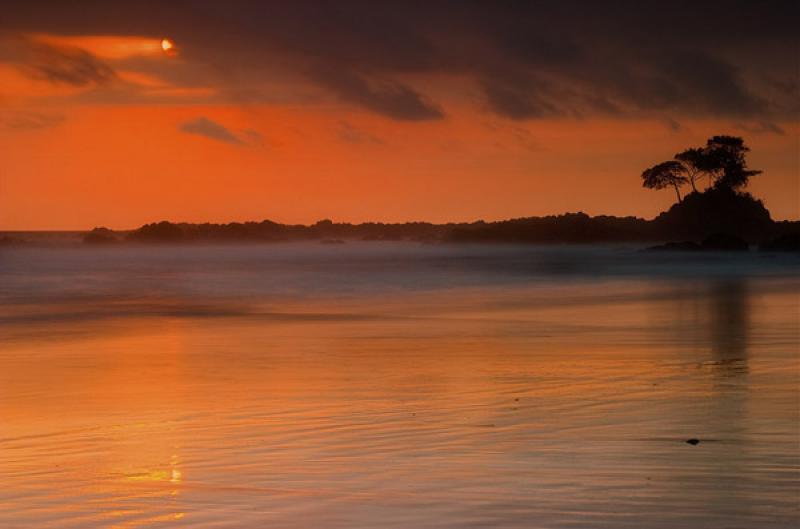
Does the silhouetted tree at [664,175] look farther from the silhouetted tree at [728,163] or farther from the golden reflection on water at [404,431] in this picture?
the golden reflection on water at [404,431]

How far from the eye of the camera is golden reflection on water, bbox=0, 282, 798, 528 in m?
7.50

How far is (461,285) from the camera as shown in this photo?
46125 mm

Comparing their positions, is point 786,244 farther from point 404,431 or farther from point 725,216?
point 404,431

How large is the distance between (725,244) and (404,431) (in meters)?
85.1

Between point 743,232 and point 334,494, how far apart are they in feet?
331

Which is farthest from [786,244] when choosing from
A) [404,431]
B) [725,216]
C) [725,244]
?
[404,431]

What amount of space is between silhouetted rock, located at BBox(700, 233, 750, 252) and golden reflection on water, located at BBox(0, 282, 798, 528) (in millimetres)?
72836

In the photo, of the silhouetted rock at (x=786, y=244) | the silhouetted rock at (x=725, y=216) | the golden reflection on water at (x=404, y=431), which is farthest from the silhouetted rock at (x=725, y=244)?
the golden reflection on water at (x=404, y=431)

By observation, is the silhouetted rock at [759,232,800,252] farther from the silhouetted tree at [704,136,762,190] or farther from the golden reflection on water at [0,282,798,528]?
the golden reflection on water at [0,282,798,528]

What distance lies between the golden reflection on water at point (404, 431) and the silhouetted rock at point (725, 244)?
7284cm

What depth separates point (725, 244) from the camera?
3610 inches

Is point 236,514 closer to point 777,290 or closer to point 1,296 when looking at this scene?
point 777,290

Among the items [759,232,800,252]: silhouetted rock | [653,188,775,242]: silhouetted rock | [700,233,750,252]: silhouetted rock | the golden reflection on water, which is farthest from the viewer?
[653,188,775,242]: silhouetted rock

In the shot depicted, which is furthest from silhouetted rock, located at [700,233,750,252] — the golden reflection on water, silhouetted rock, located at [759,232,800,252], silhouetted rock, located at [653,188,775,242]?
the golden reflection on water
